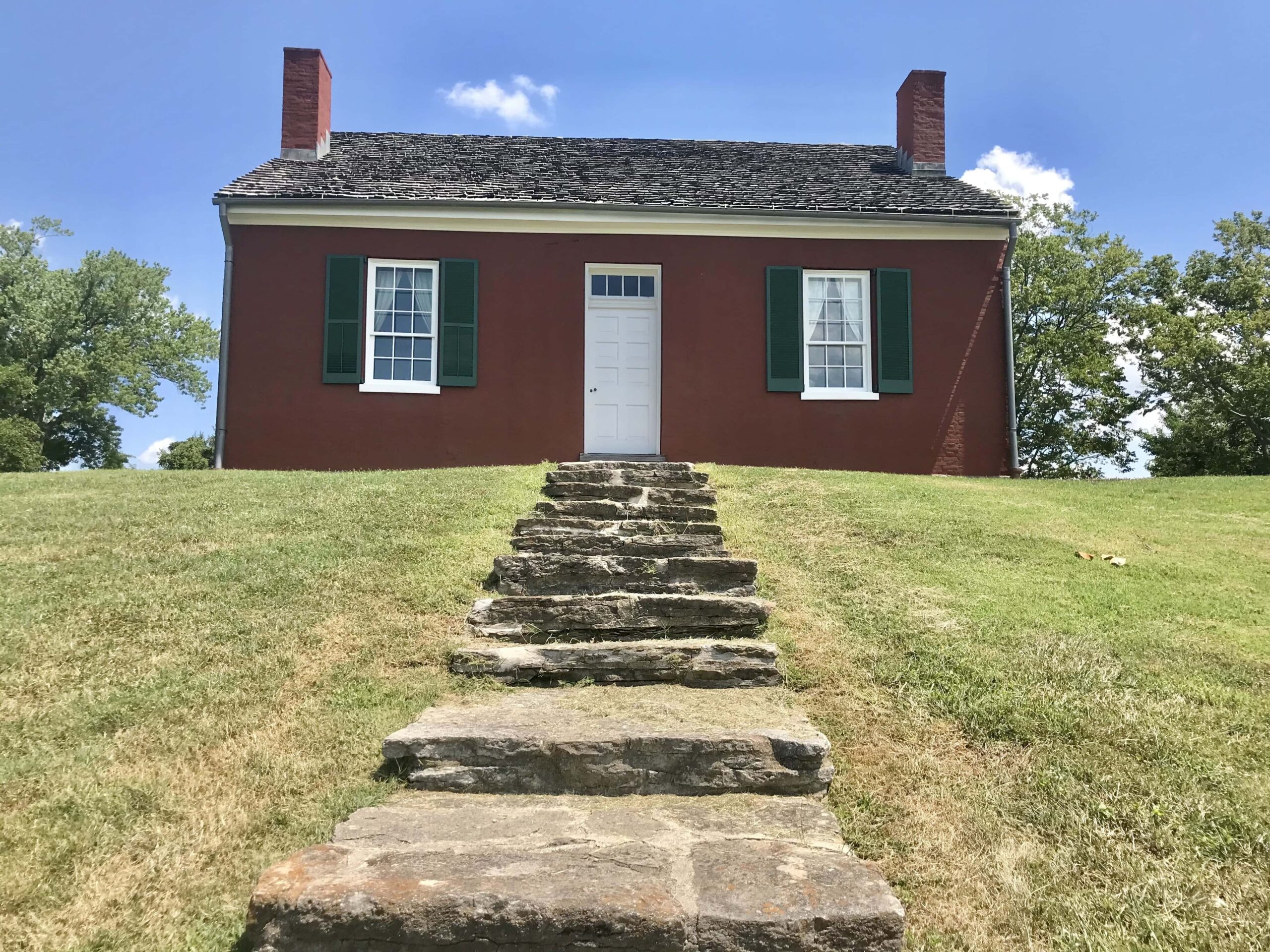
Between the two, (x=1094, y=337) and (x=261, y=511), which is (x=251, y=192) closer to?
(x=261, y=511)

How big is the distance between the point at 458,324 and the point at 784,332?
403cm

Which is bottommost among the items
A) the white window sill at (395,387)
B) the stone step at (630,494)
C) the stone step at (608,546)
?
the stone step at (608,546)

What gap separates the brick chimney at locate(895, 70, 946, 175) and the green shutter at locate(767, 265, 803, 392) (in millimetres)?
3363

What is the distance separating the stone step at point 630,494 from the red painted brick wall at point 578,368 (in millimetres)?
3069

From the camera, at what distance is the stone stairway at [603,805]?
246cm

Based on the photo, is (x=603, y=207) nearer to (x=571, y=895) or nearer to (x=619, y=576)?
(x=619, y=576)

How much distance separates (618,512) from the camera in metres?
7.00

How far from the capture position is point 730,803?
324 cm

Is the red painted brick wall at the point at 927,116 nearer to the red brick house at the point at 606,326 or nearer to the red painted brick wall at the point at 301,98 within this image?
the red brick house at the point at 606,326

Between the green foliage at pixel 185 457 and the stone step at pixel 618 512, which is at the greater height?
the green foliage at pixel 185 457

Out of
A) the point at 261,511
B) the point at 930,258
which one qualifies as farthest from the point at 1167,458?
the point at 261,511

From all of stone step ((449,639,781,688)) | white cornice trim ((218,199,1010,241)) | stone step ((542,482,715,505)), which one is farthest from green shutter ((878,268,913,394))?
stone step ((449,639,781,688))

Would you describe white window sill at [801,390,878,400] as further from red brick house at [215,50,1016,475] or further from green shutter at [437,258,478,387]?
green shutter at [437,258,478,387]

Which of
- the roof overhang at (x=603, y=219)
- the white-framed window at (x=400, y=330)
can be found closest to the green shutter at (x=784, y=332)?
the roof overhang at (x=603, y=219)
